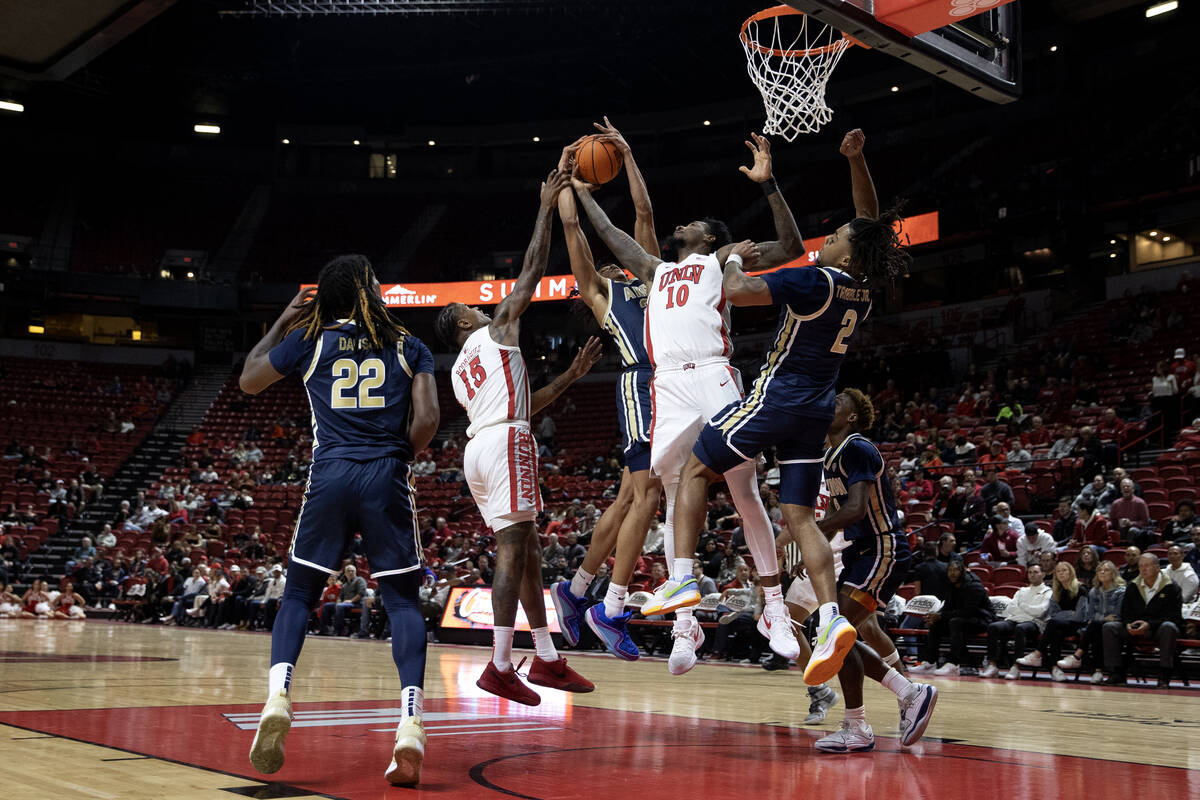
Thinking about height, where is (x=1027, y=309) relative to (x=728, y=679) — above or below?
above

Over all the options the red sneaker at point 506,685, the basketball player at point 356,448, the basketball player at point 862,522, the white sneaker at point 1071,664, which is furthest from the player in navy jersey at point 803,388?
the white sneaker at point 1071,664

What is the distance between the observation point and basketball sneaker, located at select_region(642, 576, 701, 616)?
15.9 feet

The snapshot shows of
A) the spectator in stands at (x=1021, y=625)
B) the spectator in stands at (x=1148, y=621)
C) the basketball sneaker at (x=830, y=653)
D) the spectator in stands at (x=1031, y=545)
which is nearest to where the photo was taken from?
the basketball sneaker at (x=830, y=653)

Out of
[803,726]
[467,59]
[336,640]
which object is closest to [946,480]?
[336,640]

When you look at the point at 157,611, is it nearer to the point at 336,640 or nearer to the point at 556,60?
the point at 336,640

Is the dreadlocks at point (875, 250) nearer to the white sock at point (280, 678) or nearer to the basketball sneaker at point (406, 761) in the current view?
the basketball sneaker at point (406, 761)

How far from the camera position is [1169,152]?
865 inches

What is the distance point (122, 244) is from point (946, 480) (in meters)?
27.1

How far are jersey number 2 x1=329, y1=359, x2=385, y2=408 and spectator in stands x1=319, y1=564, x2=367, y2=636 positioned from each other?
1255 centimetres

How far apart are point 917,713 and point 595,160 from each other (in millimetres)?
3210

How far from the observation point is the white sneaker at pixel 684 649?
15.3 ft

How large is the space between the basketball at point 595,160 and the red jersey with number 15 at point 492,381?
102 cm

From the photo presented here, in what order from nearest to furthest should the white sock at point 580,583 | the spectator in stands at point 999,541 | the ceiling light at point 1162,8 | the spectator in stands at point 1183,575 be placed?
the white sock at point 580,583, the spectator in stands at point 1183,575, the spectator in stands at point 999,541, the ceiling light at point 1162,8

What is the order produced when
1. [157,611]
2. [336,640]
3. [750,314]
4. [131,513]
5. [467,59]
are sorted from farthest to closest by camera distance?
[467,59]
[750,314]
[131,513]
[157,611]
[336,640]
